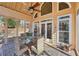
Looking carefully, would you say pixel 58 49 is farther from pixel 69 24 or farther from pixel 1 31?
pixel 1 31

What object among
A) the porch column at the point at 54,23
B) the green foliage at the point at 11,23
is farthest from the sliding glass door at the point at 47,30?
Result: the green foliage at the point at 11,23

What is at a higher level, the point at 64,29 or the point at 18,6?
the point at 18,6

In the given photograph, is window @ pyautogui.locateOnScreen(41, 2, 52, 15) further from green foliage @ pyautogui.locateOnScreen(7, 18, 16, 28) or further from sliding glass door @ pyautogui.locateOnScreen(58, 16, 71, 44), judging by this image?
green foliage @ pyautogui.locateOnScreen(7, 18, 16, 28)

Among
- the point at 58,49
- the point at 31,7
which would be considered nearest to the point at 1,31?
the point at 31,7

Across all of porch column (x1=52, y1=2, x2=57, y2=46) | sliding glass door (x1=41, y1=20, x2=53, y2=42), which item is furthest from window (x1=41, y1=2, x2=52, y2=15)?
sliding glass door (x1=41, y1=20, x2=53, y2=42)

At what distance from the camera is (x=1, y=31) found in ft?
9.98

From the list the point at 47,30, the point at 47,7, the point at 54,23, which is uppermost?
the point at 47,7

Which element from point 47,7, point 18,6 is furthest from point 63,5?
point 18,6

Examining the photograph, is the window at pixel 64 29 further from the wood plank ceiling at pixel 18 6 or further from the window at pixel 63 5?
the wood plank ceiling at pixel 18 6

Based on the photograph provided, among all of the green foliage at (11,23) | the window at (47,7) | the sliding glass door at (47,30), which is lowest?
the sliding glass door at (47,30)

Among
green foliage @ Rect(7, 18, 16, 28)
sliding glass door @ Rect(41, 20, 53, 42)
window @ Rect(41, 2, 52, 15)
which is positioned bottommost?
sliding glass door @ Rect(41, 20, 53, 42)

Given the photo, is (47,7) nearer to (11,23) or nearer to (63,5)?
(63,5)

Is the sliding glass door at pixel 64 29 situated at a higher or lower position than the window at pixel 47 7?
lower

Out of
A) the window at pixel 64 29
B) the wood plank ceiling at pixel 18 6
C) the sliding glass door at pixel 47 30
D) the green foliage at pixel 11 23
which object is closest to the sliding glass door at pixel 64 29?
the window at pixel 64 29
